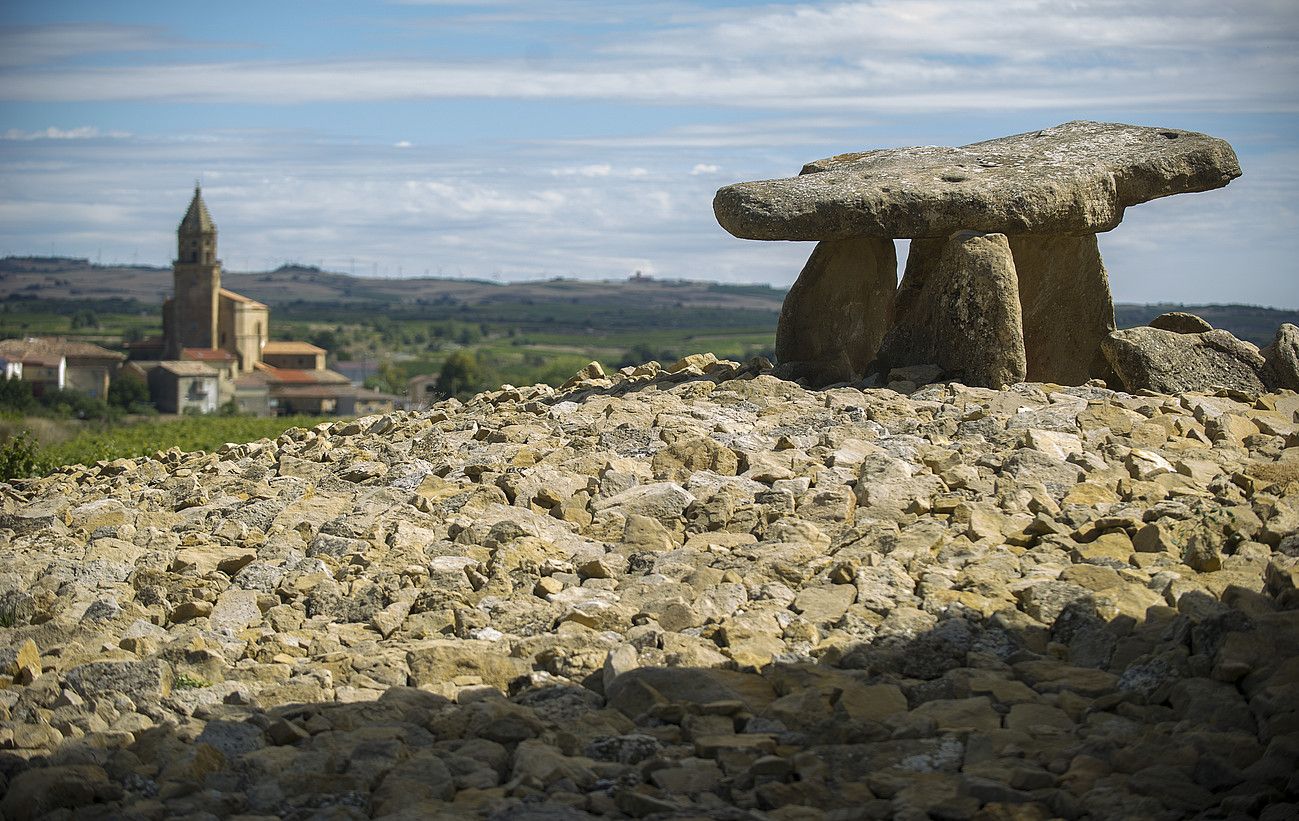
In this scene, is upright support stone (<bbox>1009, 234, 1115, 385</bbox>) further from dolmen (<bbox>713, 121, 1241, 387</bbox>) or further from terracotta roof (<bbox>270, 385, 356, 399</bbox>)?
terracotta roof (<bbox>270, 385, 356, 399</bbox>)

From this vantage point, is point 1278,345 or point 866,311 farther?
point 866,311

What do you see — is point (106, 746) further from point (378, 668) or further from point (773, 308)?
point (773, 308)

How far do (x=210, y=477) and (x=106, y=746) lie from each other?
5415 mm

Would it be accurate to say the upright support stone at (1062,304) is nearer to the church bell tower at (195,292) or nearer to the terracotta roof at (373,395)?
the terracotta roof at (373,395)

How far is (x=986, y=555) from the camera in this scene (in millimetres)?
8609

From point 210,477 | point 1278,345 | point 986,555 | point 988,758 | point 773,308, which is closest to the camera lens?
point 988,758

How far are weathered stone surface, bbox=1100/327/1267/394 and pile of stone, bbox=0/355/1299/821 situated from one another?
0.85 metres

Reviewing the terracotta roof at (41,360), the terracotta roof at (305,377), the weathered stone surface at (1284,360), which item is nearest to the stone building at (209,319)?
the terracotta roof at (305,377)

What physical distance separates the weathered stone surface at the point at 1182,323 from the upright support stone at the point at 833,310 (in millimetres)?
2883

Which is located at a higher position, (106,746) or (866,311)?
(866,311)

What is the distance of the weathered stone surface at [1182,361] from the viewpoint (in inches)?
503

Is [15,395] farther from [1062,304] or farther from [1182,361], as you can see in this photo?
[1182,361]

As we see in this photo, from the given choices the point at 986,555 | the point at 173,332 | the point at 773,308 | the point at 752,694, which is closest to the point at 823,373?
the point at 986,555

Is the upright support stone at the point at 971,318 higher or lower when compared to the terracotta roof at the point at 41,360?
higher
